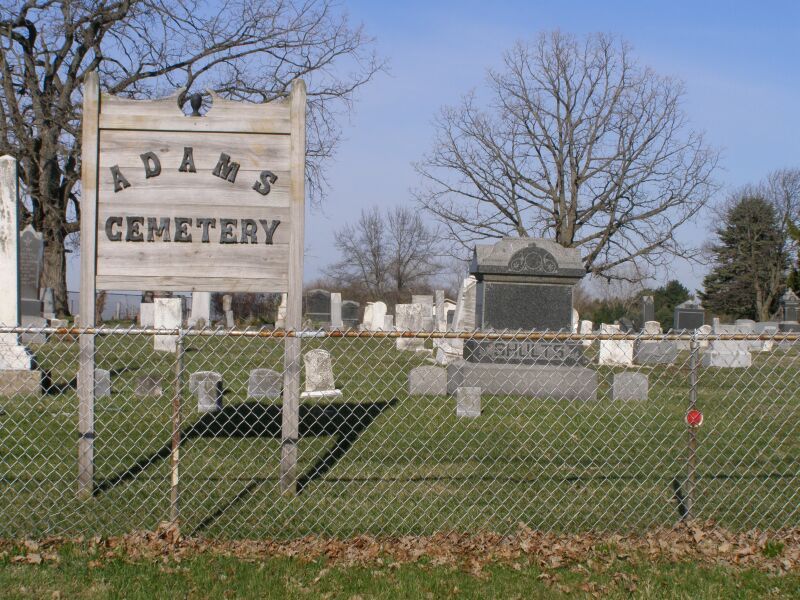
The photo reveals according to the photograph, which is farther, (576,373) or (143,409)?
(576,373)

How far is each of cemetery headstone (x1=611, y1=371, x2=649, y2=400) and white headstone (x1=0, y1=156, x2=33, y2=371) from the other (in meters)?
8.37

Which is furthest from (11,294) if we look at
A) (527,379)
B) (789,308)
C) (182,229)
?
(789,308)

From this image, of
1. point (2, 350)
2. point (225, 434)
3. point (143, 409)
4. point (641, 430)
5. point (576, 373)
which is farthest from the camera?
point (576, 373)

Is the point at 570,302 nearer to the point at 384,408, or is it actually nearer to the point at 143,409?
the point at 384,408

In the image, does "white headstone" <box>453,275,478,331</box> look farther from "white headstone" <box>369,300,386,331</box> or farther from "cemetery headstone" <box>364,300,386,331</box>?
"white headstone" <box>369,300,386,331</box>

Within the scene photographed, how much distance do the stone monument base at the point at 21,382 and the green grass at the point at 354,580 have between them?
6712mm

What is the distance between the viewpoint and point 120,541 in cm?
466

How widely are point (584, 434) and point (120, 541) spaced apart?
16.8ft

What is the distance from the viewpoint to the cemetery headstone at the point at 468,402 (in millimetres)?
9680

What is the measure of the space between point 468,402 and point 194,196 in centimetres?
492

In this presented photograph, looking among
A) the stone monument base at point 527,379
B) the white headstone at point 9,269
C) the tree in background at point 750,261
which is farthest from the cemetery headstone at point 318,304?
the tree in background at point 750,261

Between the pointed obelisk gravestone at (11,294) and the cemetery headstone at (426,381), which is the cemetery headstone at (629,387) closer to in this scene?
the cemetery headstone at (426,381)

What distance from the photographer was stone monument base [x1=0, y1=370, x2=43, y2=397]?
34.3ft

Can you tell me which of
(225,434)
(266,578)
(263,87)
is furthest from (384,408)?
(263,87)
